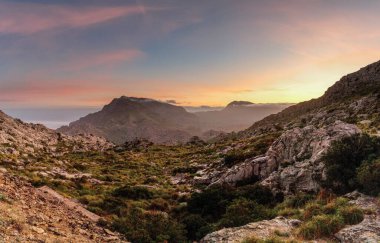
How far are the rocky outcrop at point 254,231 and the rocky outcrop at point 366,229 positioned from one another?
8.78 feet

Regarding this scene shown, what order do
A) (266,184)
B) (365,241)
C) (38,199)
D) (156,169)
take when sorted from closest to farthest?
(365,241) → (38,199) → (266,184) → (156,169)

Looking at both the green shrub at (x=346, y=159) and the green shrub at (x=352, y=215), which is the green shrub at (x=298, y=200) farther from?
the green shrub at (x=352, y=215)

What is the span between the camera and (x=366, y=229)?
15484 mm

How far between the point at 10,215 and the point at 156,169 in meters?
51.2

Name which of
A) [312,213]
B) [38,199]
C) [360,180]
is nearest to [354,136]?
[360,180]

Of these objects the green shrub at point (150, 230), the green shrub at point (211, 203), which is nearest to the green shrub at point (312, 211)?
the green shrub at point (150, 230)

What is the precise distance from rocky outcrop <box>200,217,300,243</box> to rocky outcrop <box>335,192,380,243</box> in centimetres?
268

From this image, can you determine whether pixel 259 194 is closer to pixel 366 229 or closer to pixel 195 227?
pixel 195 227

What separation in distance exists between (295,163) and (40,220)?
23.1m

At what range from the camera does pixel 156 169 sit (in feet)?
218

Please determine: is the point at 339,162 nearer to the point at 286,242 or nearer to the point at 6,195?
the point at 286,242

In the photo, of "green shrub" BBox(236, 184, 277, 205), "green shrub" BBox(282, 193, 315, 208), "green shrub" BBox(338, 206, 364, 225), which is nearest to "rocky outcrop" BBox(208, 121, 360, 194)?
"green shrub" BBox(236, 184, 277, 205)

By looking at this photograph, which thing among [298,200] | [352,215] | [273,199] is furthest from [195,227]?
[352,215]

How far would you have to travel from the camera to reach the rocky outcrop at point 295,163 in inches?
1086
